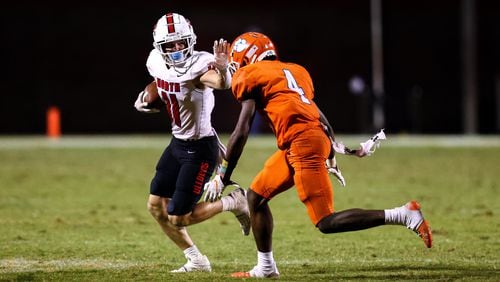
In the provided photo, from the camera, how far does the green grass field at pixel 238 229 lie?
22.9ft

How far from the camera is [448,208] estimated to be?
1112 centimetres

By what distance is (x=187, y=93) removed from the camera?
22.4ft

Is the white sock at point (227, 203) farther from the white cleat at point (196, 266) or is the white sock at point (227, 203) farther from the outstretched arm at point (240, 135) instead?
the outstretched arm at point (240, 135)

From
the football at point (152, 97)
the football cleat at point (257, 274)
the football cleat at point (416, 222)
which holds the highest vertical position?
the football at point (152, 97)

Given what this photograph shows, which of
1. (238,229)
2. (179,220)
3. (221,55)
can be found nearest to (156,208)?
(179,220)

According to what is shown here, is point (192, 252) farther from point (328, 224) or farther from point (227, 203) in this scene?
point (328, 224)

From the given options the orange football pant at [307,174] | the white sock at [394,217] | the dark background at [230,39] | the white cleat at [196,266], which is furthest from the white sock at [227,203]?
the dark background at [230,39]

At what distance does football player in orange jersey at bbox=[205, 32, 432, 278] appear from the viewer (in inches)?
239

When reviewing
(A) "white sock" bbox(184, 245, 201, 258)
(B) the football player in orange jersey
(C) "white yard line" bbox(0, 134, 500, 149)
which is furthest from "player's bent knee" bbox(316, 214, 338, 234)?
(C) "white yard line" bbox(0, 134, 500, 149)

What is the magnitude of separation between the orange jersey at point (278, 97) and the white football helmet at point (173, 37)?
25.7 inches

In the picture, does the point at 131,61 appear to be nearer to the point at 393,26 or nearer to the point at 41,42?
the point at 41,42

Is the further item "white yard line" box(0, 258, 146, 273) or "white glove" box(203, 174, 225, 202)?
"white yard line" box(0, 258, 146, 273)

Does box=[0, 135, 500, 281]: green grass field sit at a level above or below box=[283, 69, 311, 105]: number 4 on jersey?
below

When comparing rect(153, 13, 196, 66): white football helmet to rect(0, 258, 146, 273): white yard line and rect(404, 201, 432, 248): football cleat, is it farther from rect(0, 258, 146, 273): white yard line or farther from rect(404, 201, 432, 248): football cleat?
rect(404, 201, 432, 248): football cleat
